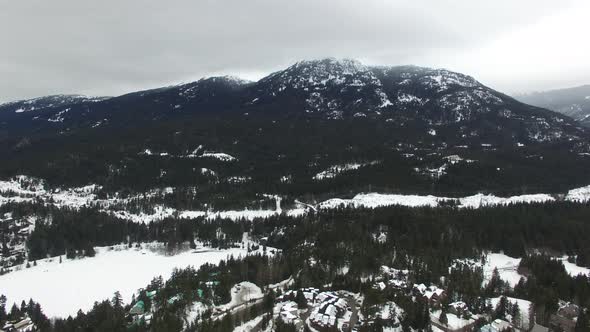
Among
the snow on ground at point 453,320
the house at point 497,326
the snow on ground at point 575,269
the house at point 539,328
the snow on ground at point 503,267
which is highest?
the house at point 497,326

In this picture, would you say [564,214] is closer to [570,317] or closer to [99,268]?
[570,317]

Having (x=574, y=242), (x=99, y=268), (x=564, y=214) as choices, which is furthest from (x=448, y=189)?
(x=99, y=268)

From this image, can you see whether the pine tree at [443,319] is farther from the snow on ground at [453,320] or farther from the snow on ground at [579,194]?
the snow on ground at [579,194]

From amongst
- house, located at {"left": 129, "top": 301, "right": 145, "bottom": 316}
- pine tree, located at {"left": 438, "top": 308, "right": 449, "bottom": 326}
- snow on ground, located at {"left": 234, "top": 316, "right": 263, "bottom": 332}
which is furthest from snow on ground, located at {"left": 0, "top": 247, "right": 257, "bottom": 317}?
pine tree, located at {"left": 438, "top": 308, "right": 449, "bottom": 326}

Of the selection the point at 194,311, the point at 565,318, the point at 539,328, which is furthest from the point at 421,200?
the point at 194,311

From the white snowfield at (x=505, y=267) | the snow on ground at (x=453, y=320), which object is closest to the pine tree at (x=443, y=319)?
the snow on ground at (x=453, y=320)

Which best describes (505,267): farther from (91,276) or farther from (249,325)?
(91,276)
